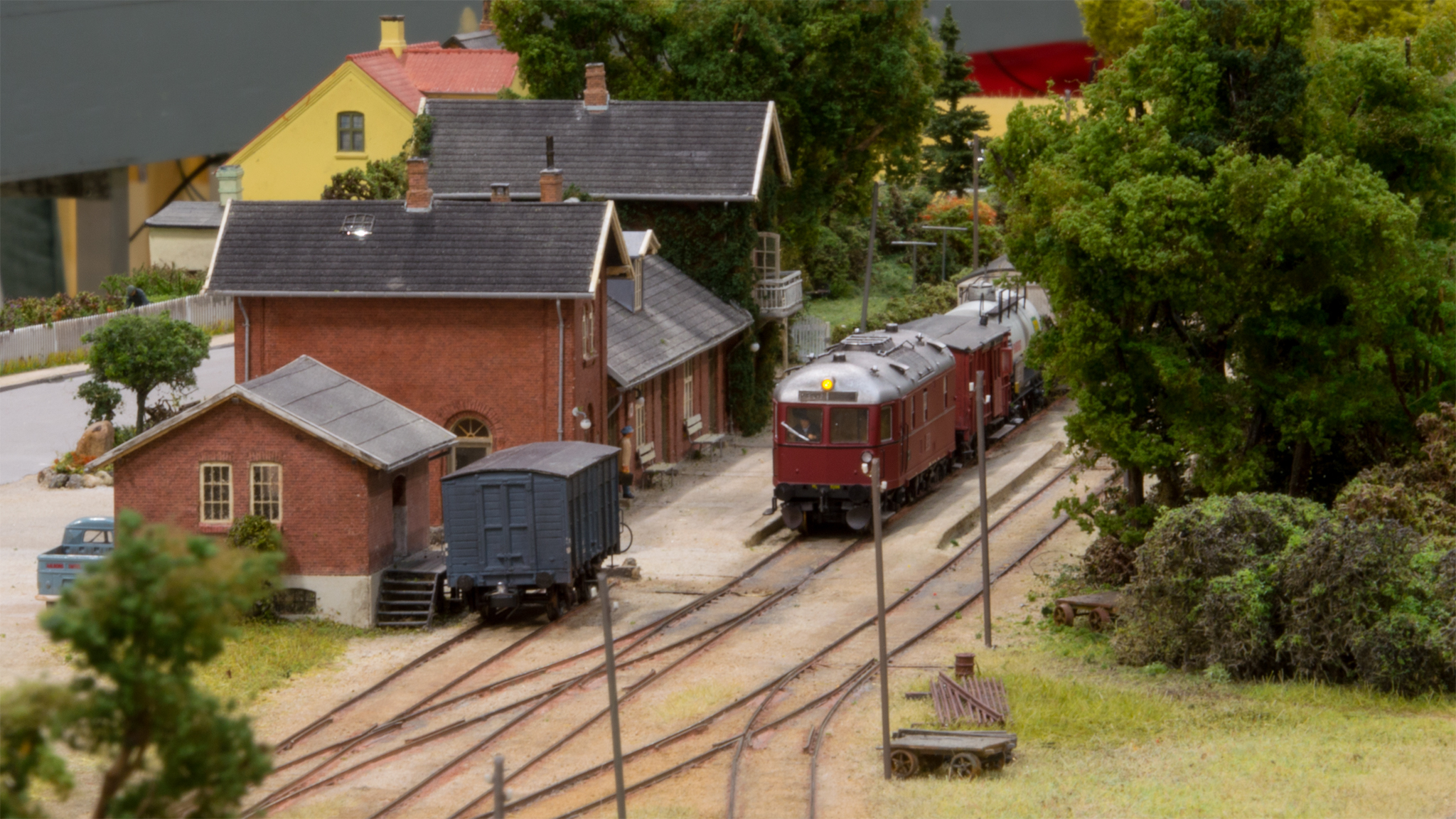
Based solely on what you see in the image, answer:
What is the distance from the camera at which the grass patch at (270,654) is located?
25.0 metres

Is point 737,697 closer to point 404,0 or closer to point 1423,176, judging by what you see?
point 1423,176

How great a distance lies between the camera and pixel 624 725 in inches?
929

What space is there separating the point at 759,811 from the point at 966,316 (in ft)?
88.8

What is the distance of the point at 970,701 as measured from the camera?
23.1 m

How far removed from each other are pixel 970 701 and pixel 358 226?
17.5 meters

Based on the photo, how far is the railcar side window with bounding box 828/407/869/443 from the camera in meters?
34.0

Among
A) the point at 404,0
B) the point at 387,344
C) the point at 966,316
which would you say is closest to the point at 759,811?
the point at 387,344

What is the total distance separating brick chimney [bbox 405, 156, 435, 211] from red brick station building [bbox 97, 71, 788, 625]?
45mm

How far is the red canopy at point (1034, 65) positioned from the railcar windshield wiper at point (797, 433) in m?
33.0

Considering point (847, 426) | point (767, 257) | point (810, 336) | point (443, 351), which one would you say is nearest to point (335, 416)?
point (443, 351)

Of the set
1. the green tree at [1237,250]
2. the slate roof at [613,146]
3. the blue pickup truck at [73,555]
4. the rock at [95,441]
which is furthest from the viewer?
the slate roof at [613,146]

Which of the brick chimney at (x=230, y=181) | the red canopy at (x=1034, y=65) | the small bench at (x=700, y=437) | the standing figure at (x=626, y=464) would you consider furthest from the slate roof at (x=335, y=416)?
the red canopy at (x=1034, y=65)

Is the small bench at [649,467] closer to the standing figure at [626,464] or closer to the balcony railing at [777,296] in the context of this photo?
the standing figure at [626,464]

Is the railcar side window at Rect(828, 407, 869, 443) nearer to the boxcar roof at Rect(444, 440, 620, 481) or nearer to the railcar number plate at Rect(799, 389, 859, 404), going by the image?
the railcar number plate at Rect(799, 389, 859, 404)
